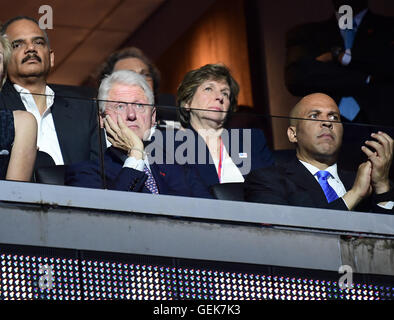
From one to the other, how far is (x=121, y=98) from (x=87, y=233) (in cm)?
Answer: 88

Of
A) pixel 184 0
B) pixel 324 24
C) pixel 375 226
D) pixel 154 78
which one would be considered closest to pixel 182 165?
pixel 375 226

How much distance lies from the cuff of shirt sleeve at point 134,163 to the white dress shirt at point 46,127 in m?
0.24

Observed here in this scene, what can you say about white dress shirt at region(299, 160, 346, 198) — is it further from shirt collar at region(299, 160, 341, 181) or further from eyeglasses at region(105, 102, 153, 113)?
eyeglasses at region(105, 102, 153, 113)

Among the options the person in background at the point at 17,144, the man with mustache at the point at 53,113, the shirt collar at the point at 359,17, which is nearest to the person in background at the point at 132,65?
the man with mustache at the point at 53,113

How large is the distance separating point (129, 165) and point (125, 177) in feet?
0.18

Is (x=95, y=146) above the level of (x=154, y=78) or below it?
below

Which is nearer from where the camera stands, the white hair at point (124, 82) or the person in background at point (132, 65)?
the white hair at point (124, 82)

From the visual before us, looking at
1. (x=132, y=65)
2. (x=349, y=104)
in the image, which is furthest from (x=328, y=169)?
(x=132, y=65)

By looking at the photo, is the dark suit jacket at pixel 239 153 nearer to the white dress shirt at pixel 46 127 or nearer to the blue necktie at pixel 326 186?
the blue necktie at pixel 326 186

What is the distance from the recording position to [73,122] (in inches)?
146

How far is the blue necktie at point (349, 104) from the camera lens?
16.9ft

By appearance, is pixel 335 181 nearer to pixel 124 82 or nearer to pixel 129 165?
pixel 129 165

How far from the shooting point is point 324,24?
5719 mm
